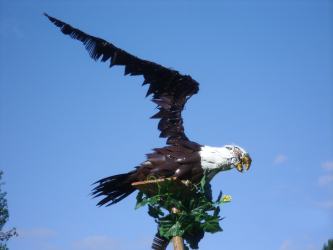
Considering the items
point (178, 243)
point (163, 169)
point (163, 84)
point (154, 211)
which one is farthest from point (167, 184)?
point (163, 84)

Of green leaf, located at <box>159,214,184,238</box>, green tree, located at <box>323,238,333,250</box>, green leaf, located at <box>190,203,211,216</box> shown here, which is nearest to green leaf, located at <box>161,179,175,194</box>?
green leaf, located at <box>159,214,184,238</box>

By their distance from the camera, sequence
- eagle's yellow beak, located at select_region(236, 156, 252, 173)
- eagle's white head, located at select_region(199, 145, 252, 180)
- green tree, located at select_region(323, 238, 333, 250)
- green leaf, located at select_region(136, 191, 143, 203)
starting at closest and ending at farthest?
eagle's white head, located at select_region(199, 145, 252, 180), green leaf, located at select_region(136, 191, 143, 203), eagle's yellow beak, located at select_region(236, 156, 252, 173), green tree, located at select_region(323, 238, 333, 250)

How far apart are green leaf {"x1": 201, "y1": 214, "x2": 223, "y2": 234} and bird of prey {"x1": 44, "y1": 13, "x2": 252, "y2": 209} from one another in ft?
1.64

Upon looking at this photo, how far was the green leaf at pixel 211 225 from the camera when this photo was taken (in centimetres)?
562

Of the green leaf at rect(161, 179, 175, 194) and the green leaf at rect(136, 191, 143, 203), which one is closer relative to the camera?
the green leaf at rect(161, 179, 175, 194)

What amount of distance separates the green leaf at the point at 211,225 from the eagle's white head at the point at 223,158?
53cm

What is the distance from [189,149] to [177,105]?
0.88 meters

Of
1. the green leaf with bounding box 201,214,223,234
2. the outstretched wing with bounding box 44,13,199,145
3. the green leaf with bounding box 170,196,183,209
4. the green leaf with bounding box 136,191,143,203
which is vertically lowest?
the green leaf with bounding box 201,214,223,234

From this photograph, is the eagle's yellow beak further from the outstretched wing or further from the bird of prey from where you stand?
the outstretched wing

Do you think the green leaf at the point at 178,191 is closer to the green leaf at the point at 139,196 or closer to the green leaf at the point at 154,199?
the green leaf at the point at 154,199

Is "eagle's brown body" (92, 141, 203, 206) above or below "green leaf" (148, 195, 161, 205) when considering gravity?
above

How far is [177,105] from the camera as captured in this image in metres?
6.41

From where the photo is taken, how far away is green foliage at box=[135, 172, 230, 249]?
18.3ft

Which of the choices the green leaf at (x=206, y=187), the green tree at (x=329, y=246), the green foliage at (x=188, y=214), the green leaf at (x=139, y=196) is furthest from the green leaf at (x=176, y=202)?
the green tree at (x=329, y=246)
